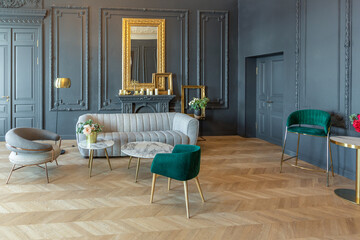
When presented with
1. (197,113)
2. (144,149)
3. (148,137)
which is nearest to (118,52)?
(197,113)

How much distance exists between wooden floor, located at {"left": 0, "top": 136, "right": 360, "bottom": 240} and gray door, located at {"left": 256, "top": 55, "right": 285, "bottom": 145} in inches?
87.2

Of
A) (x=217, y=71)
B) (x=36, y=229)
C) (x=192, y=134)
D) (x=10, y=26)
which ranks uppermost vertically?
(x=10, y=26)

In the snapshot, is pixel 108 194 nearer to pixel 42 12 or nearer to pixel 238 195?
pixel 238 195

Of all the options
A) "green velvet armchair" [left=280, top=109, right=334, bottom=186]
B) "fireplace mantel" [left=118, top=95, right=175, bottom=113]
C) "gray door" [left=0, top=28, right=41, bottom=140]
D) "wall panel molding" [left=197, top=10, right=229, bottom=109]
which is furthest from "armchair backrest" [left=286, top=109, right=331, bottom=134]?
"gray door" [left=0, top=28, right=41, bottom=140]

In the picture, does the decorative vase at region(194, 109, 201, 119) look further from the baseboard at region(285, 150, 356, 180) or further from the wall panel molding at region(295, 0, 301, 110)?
the wall panel molding at region(295, 0, 301, 110)

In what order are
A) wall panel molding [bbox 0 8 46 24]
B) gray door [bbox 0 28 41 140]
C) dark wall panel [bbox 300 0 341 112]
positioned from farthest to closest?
gray door [bbox 0 28 41 140] → wall panel molding [bbox 0 8 46 24] → dark wall panel [bbox 300 0 341 112]

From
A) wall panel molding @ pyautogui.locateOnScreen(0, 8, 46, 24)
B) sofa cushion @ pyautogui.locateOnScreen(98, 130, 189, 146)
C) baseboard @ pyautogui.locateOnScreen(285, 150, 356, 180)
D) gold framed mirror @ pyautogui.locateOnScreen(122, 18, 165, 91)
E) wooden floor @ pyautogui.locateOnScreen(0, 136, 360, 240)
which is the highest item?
wall panel molding @ pyautogui.locateOnScreen(0, 8, 46, 24)

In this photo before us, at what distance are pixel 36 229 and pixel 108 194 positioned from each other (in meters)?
1.02

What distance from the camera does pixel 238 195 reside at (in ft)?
11.7

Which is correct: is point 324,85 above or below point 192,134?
above

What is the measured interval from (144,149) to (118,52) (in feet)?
13.3

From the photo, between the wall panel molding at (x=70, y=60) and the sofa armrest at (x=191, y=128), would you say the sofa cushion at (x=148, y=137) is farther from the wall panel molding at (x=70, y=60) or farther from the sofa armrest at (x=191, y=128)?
the wall panel molding at (x=70, y=60)

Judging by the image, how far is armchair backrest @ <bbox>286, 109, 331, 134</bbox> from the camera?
4.29 m

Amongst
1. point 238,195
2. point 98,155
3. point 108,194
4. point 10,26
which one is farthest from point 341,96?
point 10,26
